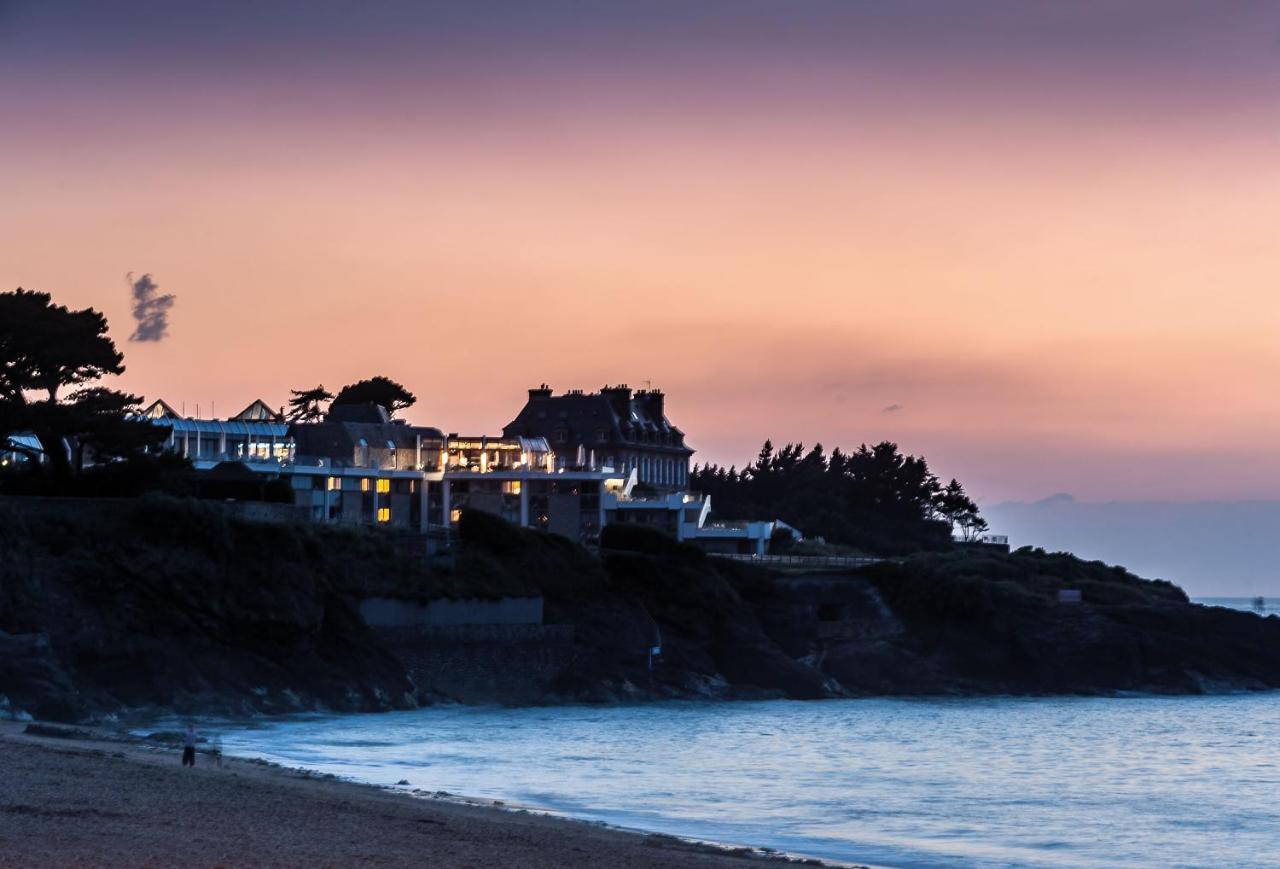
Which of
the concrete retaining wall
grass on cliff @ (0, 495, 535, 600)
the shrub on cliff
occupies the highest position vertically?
the shrub on cliff

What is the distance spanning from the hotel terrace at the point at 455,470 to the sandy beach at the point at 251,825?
55.9 m

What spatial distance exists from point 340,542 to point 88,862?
1882 inches

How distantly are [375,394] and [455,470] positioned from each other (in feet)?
70.1

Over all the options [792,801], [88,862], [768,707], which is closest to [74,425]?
[768,707]

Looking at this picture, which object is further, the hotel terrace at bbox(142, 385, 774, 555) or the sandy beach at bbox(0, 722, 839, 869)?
the hotel terrace at bbox(142, 385, 774, 555)

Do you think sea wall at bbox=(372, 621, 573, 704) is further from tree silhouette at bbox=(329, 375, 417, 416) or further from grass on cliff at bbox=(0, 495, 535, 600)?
tree silhouette at bbox=(329, 375, 417, 416)

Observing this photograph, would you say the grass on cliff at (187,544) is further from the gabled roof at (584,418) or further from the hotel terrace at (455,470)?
the gabled roof at (584,418)

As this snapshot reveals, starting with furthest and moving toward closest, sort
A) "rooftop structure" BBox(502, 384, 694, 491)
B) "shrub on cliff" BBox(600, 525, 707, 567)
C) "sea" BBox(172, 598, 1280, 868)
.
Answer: "rooftop structure" BBox(502, 384, 694, 491) < "shrub on cliff" BBox(600, 525, 707, 567) < "sea" BBox(172, 598, 1280, 868)

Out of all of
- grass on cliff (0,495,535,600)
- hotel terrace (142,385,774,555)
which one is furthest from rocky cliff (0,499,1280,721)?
hotel terrace (142,385,774,555)

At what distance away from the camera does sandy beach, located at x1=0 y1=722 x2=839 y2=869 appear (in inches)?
815

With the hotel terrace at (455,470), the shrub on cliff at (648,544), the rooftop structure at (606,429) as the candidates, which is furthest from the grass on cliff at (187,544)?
the rooftop structure at (606,429)

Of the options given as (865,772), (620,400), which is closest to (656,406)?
(620,400)

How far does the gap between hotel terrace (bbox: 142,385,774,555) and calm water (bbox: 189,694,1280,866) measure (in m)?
30.8

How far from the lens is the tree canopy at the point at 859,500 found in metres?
125
